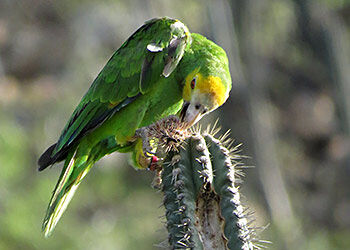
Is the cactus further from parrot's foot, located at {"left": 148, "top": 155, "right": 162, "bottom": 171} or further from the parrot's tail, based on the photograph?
the parrot's tail

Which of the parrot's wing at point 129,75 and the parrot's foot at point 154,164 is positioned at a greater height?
the parrot's wing at point 129,75

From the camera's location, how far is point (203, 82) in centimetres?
380

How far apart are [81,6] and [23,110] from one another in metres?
3.08

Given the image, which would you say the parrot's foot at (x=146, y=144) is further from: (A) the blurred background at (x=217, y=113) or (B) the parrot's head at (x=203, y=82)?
(A) the blurred background at (x=217, y=113)

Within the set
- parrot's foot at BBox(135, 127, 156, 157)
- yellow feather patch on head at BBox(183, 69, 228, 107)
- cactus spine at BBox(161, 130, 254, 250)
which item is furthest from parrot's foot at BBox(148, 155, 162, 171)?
cactus spine at BBox(161, 130, 254, 250)

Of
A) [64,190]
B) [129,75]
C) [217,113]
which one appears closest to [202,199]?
[64,190]

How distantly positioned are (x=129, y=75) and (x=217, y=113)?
191 inches

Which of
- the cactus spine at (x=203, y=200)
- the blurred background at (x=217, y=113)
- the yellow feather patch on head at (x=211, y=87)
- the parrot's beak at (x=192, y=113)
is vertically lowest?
the cactus spine at (x=203, y=200)

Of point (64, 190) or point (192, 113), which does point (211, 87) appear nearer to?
point (192, 113)

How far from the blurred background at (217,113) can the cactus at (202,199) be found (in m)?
2.88

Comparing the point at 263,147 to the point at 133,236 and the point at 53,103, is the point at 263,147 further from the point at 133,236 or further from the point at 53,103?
the point at 53,103

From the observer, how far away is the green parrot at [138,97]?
3.87 m

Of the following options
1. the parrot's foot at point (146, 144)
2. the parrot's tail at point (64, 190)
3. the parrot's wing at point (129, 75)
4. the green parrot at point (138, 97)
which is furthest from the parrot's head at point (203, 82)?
the parrot's tail at point (64, 190)

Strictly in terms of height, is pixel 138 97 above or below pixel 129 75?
below
